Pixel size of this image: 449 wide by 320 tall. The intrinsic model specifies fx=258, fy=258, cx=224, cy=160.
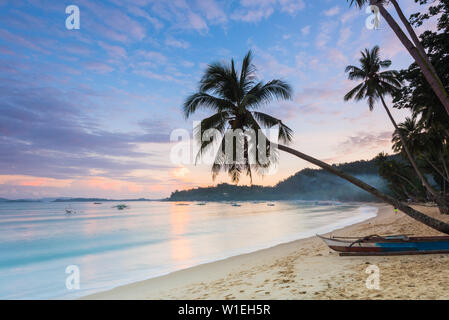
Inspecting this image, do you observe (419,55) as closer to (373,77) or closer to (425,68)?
(425,68)

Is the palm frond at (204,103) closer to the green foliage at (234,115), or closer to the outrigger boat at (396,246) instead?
the green foliage at (234,115)

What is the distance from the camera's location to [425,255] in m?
6.88

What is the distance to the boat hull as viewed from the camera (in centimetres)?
702

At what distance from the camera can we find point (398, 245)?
285 inches

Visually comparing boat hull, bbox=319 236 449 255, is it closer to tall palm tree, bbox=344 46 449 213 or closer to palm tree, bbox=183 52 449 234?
palm tree, bbox=183 52 449 234

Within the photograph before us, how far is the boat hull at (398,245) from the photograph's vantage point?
7020 millimetres

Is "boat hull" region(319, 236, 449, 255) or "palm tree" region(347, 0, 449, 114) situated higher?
"palm tree" region(347, 0, 449, 114)

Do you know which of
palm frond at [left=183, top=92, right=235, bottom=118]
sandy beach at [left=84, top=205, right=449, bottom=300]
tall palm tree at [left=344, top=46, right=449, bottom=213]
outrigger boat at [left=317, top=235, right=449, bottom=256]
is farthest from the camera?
tall palm tree at [left=344, top=46, right=449, bottom=213]

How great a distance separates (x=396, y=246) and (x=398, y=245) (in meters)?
0.07

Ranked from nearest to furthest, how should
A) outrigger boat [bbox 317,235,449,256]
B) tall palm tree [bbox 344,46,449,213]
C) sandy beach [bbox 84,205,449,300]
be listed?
sandy beach [bbox 84,205,449,300]
outrigger boat [bbox 317,235,449,256]
tall palm tree [bbox 344,46,449,213]

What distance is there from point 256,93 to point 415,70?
22.4 ft

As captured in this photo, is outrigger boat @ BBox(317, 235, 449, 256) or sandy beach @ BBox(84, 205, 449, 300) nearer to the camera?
sandy beach @ BBox(84, 205, 449, 300)

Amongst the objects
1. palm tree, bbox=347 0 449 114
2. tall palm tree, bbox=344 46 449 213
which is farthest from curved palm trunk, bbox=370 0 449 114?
tall palm tree, bbox=344 46 449 213
